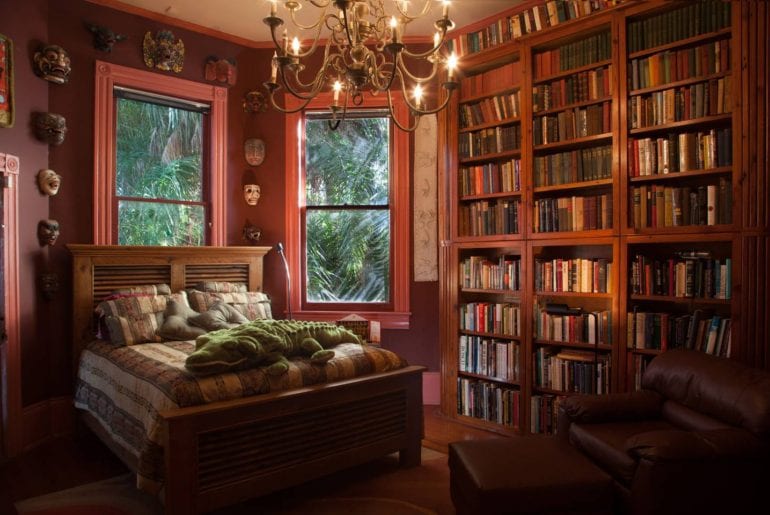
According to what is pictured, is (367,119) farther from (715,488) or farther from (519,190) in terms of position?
(715,488)

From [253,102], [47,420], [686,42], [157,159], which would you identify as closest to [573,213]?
[686,42]

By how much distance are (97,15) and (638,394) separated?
4.56 m

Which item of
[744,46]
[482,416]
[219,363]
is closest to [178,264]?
[219,363]

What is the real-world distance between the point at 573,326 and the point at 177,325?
107 inches

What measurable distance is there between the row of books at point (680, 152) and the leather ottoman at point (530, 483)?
1.84 m

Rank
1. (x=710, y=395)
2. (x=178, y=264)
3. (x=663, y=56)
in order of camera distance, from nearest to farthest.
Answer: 1. (x=710, y=395)
2. (x=663, y=56)
3. (x=178, y=264)

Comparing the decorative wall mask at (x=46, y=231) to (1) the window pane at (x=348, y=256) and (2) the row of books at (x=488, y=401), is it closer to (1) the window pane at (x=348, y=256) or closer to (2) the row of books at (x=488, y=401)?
(1) the window pane at (x=348, y=256)

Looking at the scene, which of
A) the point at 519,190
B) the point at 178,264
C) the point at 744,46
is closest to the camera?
the point at 744,46

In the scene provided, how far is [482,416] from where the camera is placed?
3.94m

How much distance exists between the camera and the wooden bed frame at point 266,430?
2275 millimetres

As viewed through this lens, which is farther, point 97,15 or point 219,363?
point 97,15

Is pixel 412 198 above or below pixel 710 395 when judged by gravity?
above

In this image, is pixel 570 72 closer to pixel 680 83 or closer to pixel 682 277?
pixel 680 83

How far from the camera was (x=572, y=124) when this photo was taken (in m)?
3.53
